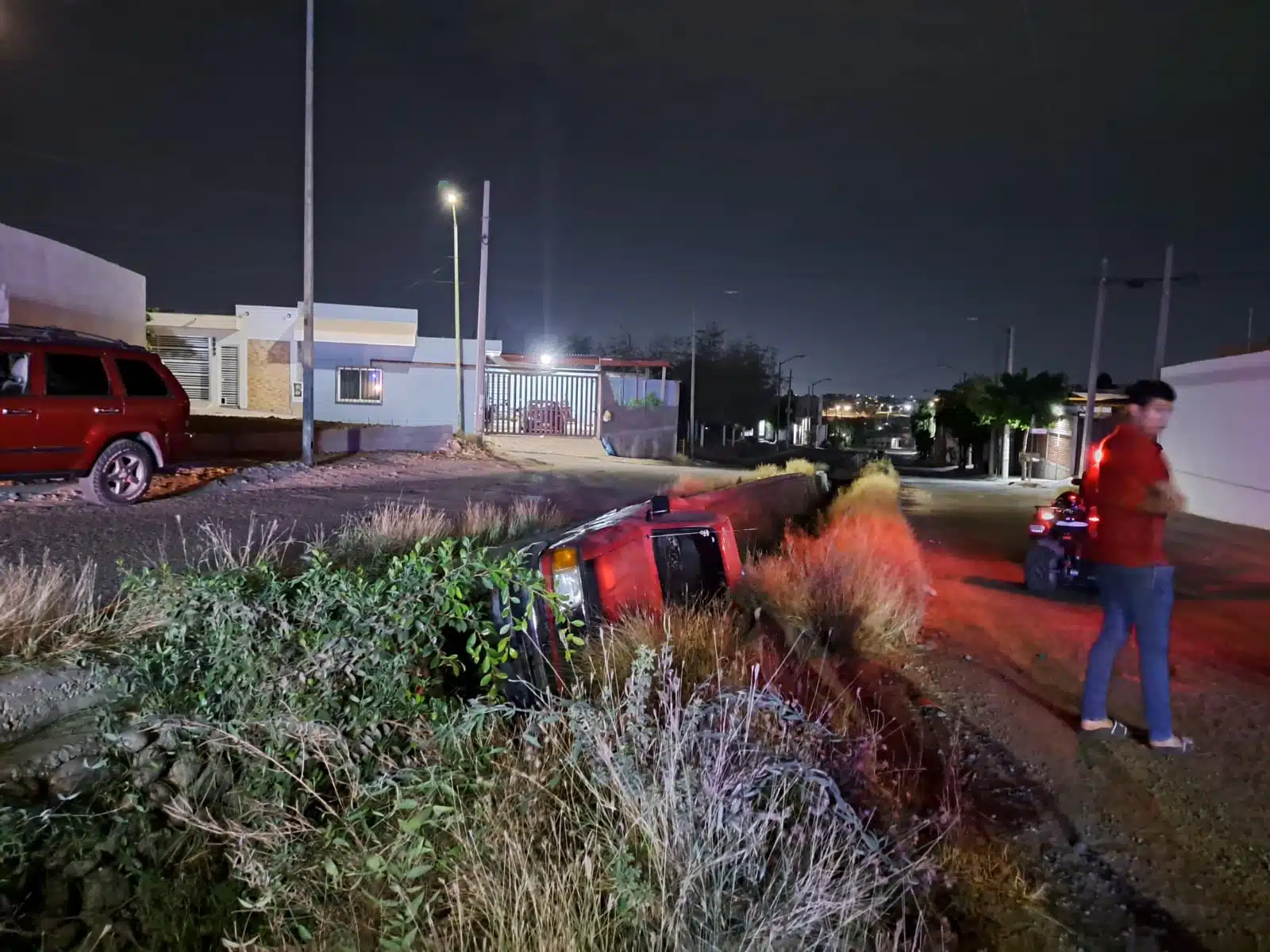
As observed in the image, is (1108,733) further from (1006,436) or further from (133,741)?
(1006,436)

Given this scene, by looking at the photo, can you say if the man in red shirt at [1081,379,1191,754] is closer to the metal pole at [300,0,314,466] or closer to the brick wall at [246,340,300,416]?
the metal pole at [300,0,314,466]

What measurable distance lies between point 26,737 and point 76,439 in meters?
7.03

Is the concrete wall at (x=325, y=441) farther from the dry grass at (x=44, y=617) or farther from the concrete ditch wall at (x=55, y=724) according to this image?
the concrete ditch wall at (x=55, y=724)

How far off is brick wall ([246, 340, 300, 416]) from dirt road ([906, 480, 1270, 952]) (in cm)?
3010

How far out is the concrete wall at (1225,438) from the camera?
18.3m

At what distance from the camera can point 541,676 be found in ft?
16.3

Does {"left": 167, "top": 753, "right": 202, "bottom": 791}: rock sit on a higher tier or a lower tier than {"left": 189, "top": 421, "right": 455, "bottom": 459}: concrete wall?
lower

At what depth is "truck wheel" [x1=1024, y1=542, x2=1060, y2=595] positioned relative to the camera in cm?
991

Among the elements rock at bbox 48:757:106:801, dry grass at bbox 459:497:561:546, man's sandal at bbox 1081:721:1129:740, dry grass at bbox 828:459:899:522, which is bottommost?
rock at bbox 48:757:106:801

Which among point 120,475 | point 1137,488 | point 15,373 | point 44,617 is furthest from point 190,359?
point 1137,488

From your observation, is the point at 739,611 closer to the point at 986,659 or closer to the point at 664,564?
the point at 664,564

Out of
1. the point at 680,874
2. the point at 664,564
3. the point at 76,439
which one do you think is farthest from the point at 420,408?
the point at 680,874

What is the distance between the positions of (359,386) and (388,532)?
26372 millimetres

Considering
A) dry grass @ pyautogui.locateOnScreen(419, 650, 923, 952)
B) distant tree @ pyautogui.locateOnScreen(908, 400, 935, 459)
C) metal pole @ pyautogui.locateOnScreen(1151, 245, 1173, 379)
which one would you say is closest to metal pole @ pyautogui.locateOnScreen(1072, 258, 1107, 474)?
metal pole @ pyautogui.locateOnScreen(1151, 245, 1173, 379)
